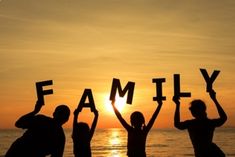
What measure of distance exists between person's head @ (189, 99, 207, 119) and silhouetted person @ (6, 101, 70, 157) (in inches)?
87.1

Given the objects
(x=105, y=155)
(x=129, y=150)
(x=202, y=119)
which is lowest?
(x=105, y=155)

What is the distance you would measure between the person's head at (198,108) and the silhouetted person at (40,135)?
87.1 inches

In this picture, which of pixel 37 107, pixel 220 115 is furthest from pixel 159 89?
pixel 37 107

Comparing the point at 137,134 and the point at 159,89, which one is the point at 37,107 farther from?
the point at 159,89

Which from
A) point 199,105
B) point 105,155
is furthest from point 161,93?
point 105,155

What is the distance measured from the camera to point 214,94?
7.81 m

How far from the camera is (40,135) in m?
6.93

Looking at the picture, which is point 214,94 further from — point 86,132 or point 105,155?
point 105,155

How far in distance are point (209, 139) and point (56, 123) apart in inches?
107

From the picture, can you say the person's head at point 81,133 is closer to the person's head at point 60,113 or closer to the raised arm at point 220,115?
the person's head at point 60,113

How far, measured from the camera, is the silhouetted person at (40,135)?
6.78 metres

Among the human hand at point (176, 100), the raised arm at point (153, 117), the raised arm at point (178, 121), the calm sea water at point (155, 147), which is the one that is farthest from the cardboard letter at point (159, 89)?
the calm sea water at point (155, 147)

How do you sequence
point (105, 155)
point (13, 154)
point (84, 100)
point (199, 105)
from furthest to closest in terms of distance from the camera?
point (105, 155), point (84, 100), point (199, 105), point (13, 154)

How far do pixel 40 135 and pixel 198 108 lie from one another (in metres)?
2.75
